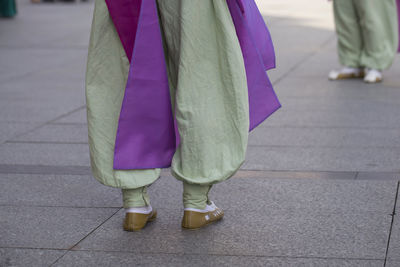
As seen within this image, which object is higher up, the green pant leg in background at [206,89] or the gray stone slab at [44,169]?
the green pant leg in background at [206,89]

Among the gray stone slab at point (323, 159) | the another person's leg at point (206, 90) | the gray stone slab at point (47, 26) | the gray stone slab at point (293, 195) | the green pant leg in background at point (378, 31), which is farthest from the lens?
the gray stone slab at point (47, 26)

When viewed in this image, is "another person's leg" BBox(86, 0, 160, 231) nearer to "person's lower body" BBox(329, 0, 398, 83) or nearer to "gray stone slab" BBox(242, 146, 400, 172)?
"gray stone slab" BBox(242, 146, 400, 172)

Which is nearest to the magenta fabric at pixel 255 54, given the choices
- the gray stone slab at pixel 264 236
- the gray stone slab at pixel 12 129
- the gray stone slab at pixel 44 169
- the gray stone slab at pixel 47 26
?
the gray stone slab at pixel 264 236

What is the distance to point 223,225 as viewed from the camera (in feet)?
10.9

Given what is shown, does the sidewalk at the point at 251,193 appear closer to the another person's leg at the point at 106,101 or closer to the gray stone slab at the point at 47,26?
the another person's leg at the point at 106,101

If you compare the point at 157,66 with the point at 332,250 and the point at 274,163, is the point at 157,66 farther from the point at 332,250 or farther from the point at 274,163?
the point at 274,163

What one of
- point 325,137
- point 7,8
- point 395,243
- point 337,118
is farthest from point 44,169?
point 7,8

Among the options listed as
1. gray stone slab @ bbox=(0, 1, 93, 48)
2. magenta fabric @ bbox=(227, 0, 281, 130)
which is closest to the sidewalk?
magenta fabric @ bbox=(227, 0, 281, 130)

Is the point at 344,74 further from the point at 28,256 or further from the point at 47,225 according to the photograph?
the point at 28,256

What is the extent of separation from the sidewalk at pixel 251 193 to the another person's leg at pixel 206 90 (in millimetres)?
334

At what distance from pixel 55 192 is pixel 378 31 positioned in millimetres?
4383

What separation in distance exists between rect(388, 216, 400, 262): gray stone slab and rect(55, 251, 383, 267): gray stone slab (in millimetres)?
77

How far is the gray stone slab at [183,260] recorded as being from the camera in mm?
2840

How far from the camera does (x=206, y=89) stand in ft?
10.0
